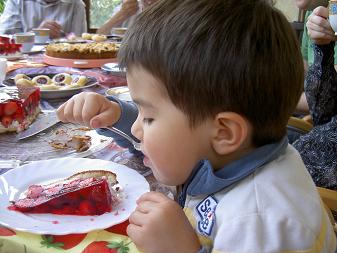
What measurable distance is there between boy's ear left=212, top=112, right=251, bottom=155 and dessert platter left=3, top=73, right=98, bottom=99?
2.45 feet

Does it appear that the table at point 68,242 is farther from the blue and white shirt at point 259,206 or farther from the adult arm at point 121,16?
the adult arm at point 121,16

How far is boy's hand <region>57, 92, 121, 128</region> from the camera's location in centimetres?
81

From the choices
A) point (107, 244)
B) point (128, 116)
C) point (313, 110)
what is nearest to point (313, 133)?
point (313, 110)

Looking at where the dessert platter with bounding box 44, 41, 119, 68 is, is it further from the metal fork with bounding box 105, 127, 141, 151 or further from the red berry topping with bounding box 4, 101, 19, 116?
the metal fork with bounding box 105, 127, 141, 151

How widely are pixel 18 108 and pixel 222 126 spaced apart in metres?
0.61

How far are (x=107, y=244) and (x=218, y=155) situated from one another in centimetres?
20

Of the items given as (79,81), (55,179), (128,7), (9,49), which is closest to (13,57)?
(9,49)

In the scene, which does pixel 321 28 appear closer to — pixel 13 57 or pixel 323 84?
pixel 323 84

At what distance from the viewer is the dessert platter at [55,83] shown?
1.20m

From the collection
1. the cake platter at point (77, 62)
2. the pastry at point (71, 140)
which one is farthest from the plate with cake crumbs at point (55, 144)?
the cake platter at point (77, 62)

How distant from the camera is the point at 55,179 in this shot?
715 millimetres

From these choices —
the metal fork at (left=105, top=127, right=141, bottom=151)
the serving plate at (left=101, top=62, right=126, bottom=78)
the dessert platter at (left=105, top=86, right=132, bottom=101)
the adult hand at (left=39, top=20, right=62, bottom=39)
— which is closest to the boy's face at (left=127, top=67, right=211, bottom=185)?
the metal fork at (left=105, top=127, right=141, bottom=151)

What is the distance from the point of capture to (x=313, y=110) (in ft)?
4.64

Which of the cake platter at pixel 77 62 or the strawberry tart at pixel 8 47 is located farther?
the strawberry tart at pixel 8 47
